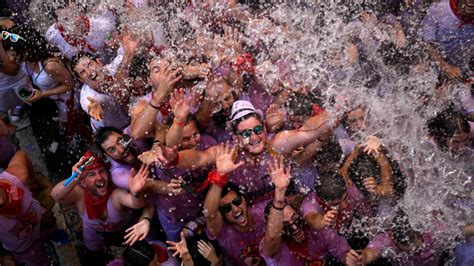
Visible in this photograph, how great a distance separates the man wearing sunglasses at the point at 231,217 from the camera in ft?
13.0

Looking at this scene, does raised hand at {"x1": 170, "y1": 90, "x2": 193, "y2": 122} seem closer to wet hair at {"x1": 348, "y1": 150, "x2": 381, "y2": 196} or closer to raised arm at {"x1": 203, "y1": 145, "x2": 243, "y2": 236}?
raised arm at {"x1": 203, "y1": 145, "x2": 243, "y2": 236}

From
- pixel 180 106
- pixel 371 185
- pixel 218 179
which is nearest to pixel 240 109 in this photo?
pixel 180 106

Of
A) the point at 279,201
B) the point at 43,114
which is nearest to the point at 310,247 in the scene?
the point at 279,201

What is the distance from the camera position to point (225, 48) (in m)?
4.83

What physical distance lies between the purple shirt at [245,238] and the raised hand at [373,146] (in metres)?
0.92

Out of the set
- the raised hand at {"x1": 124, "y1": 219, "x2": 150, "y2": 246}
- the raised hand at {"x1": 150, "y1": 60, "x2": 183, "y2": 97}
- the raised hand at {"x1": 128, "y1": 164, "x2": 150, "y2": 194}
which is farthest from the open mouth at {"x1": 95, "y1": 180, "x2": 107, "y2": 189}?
the raised hand at {"x1": 150, "y1": 60, "x2": 183, "y2": 97}

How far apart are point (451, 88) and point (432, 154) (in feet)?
2.58

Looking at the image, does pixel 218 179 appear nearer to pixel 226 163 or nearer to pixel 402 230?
pixel 226 163

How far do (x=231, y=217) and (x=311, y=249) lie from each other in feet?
2.02

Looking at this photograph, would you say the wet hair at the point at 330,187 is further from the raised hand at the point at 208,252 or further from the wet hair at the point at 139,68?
the wet hair at the point at 139,68

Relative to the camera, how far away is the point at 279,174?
391 cm

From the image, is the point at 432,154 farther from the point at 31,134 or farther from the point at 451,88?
the point at 31,134

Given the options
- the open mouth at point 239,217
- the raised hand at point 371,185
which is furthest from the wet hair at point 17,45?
the raised hand at point 371,185

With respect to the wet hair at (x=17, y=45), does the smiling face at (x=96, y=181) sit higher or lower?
lower
